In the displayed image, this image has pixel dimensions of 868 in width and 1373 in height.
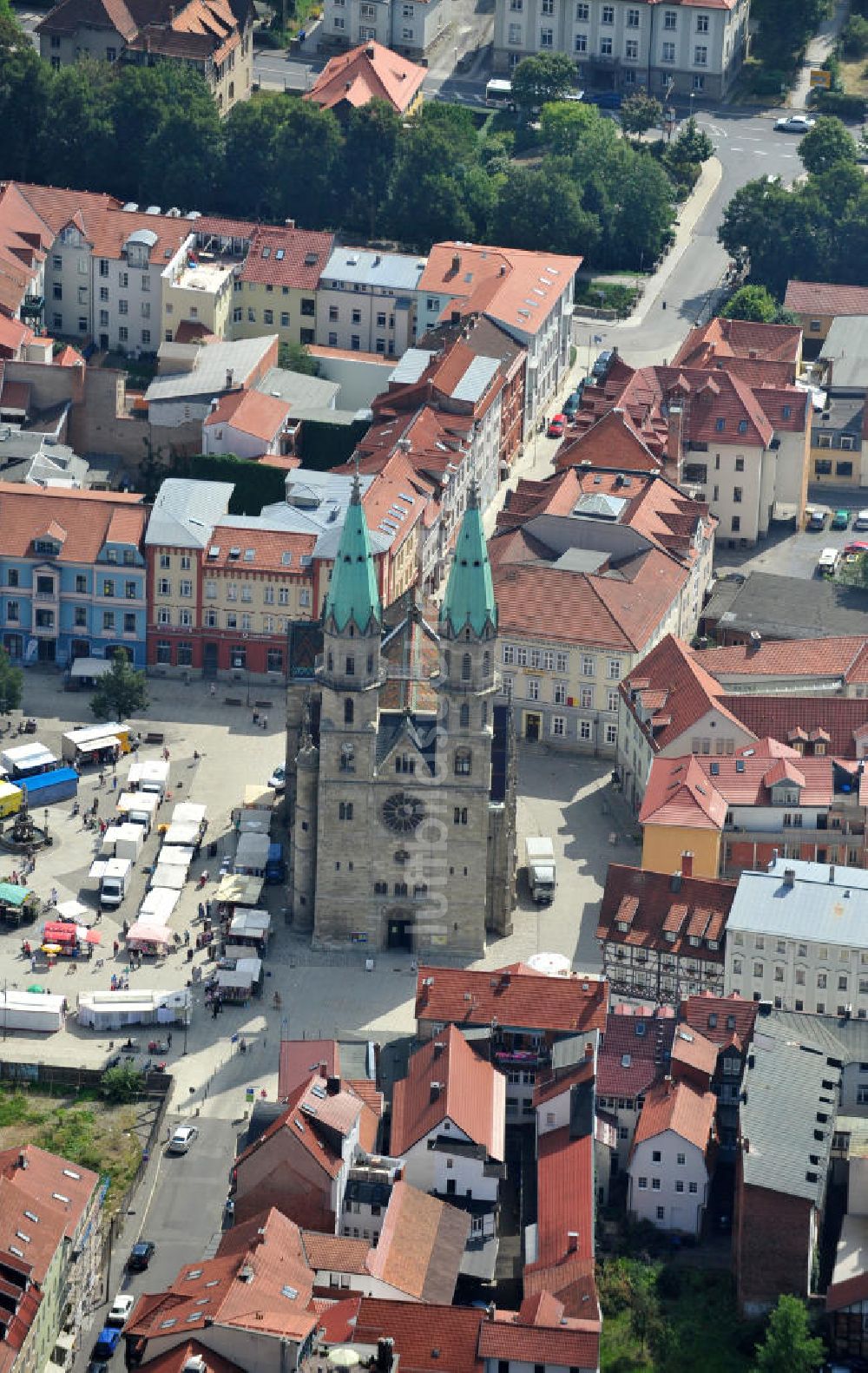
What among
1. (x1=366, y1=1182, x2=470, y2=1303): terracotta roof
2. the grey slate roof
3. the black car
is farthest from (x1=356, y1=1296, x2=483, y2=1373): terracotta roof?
the grey slate roof

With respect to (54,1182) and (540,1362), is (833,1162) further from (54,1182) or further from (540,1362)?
(54,1182)

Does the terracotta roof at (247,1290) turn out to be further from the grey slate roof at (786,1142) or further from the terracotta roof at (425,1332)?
the grey slate roof at (786,1142)

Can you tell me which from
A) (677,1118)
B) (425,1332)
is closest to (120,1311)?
(425,1332)

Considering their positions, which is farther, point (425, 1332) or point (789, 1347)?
point (789, 1347)

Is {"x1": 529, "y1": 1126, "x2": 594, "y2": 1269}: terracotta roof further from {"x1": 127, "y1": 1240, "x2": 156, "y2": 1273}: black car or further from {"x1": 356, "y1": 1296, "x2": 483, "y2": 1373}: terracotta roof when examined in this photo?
{"x1": 127, "y1": 1240, "x2": 156, "y2": 1273}: black car

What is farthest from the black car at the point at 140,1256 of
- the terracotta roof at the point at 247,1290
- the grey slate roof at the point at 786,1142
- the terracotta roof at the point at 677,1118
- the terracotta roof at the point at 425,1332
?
the grey slate roof at the point at 786,1142

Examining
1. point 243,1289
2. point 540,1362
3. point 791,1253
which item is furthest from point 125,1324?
point 791,1253

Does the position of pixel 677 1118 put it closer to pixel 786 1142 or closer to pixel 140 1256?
pixel 786 1142

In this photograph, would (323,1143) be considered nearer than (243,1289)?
No
